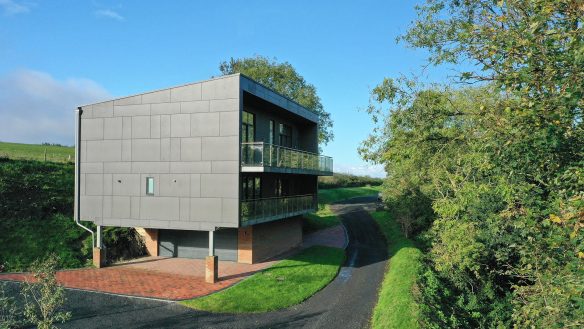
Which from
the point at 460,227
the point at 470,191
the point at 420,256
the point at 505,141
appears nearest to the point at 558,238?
the point at 505,141

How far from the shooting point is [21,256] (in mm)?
18859

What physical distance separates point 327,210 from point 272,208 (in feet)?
87.6

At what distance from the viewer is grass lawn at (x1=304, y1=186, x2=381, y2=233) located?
118 feet

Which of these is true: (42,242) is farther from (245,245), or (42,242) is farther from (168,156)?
(245,245)

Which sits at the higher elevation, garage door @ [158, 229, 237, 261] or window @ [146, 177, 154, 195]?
window @ [146, 177, 154, 195]

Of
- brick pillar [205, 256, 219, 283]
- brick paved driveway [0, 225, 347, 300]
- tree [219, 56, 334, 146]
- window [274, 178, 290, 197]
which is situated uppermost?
tree [219, 56, 334, 146]

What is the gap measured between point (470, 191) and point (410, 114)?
295 cm

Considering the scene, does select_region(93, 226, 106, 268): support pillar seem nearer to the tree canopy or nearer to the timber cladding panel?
the timber cladding panel

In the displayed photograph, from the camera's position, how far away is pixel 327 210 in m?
47.0

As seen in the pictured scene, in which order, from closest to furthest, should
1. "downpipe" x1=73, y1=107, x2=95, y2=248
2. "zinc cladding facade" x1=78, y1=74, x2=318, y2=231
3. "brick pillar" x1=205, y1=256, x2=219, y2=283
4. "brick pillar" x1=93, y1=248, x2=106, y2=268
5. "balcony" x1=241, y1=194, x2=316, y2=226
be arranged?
"brick pillar" x1=205, y1=256, x2=219, y2=283
"zinc cladding facade" x1=78, y1=74, x2=318, y2=231
"balcony" x1=241, y1=194, x2=316, y2=226
"brick pillar" x1=93, y1=248, x2=106, y2=268
"downpipe" x1=73, y1=107, x2=95, y2=248

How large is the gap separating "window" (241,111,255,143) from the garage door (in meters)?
5.33

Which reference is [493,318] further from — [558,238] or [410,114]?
[558,238]

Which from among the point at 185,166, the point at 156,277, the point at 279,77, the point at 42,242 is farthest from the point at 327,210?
the point at 42,242

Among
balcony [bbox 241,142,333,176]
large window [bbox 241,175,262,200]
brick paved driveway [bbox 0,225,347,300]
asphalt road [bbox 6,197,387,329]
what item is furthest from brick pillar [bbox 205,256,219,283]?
large window [bbox 241,175,262,200]
